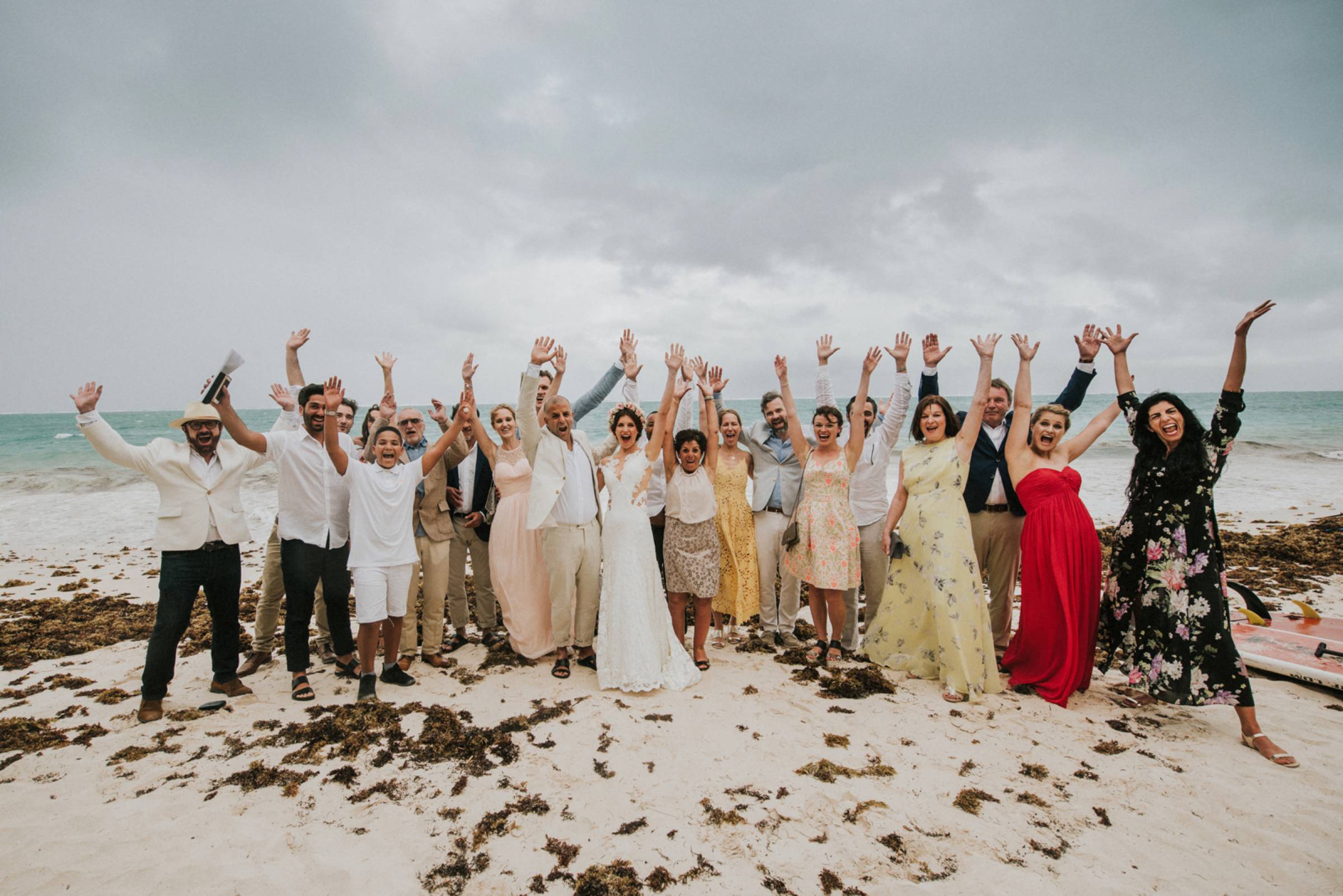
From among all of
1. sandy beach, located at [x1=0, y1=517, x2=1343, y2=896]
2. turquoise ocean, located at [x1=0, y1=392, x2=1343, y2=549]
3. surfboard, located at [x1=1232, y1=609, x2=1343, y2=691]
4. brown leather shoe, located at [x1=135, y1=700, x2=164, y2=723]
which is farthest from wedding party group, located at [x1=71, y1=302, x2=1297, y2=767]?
turquoise ocean, located at [x1=0, y1=392, x2=1343, y2=549]

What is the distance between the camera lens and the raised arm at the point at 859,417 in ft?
16.6

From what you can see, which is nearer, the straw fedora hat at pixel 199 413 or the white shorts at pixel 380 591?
the straw fedora hat at pixel 199 413

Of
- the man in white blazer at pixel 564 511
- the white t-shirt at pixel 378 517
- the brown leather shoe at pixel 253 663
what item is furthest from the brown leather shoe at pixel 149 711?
the man in white blazer at pixel 564 511

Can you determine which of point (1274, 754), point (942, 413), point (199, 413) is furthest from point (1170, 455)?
point (199, 413)

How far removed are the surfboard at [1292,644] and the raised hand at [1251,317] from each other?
267 cm

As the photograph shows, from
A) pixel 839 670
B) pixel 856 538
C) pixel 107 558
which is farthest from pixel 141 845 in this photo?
pixel 107 558

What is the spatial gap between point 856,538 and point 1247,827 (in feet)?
9.12

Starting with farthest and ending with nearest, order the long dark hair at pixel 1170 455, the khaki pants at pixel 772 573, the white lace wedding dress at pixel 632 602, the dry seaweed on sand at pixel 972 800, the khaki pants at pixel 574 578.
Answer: the khaki pants at pixel 772 573 < the khaki pants at pixel 574 578 < the white lace wedding dress at pixel 632 602 < the long dark hair at pixel 1170 455 < the dry seaweed on sand at pixel 972 800

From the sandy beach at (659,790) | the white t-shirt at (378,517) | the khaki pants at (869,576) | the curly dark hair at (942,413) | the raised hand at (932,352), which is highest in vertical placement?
the raised hand at (932,352)

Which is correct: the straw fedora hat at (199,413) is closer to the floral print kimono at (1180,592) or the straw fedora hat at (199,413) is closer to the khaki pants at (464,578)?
the khaki pants at (464,578)

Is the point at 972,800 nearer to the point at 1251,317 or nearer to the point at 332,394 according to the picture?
the point at 1251,317

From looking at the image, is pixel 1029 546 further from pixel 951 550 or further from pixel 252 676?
pixel 252 676

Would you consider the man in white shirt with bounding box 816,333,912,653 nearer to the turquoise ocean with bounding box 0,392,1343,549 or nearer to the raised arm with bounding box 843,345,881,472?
the raised arm with bounding box 843,345,881,472

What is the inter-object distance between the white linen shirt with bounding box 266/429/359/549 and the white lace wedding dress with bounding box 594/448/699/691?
2079 mm
